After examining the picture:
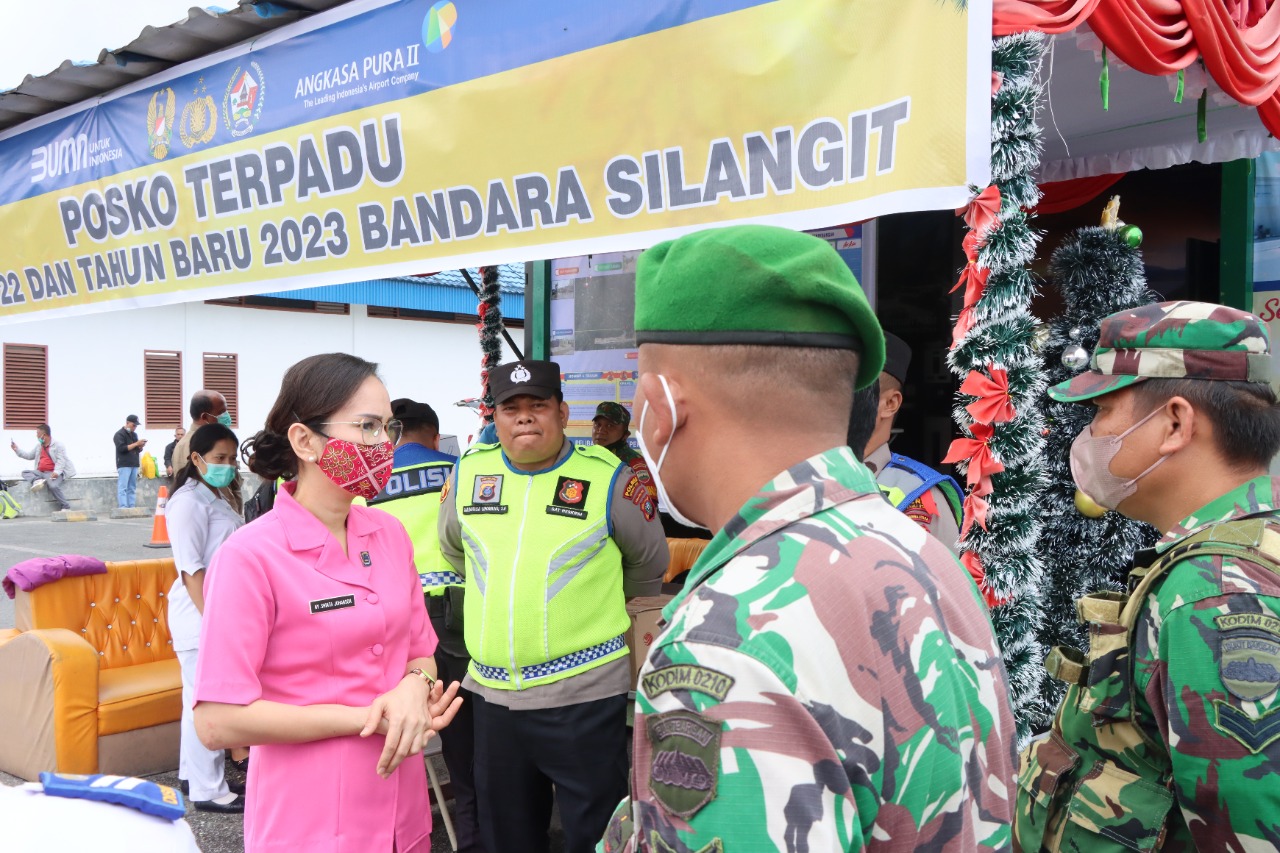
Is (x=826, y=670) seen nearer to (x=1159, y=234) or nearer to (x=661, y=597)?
(x=661, y=597)

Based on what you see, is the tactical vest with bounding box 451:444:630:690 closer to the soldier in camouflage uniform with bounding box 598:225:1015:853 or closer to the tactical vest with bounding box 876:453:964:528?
the tactical vest with bounding box 876:453:964:528

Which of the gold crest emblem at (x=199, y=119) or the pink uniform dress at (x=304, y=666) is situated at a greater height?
the gold crest emblem at (x=199, y=119)

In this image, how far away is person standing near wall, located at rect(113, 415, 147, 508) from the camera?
1705 centimetres

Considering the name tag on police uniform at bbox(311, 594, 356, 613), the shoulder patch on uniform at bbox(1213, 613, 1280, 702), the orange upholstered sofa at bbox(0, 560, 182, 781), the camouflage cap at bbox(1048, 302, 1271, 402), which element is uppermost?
the camouflage cap at bbox(1048, 302, 1271, 402)

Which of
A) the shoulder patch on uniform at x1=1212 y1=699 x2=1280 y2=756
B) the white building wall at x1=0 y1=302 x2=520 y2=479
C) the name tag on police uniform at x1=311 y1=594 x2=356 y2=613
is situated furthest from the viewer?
the white building wall at x1=0 y1=302 x2=520 y2=479

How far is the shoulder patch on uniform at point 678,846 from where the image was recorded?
2.79ft

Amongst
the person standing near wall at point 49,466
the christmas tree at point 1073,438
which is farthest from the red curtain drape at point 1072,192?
the person standing near wall at point 49,466

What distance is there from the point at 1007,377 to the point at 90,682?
4497 mm

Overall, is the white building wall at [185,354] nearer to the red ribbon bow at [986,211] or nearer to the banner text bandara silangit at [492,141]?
the banner text bandara silangit at [492,141]

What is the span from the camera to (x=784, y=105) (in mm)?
2531

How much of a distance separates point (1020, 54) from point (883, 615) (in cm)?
216

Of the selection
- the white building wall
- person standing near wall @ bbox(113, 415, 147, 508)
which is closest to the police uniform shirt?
the white building wall

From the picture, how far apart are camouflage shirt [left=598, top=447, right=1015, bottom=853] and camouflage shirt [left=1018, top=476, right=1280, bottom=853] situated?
27.7 inches

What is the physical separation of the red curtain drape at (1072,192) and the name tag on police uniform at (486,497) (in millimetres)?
4765
